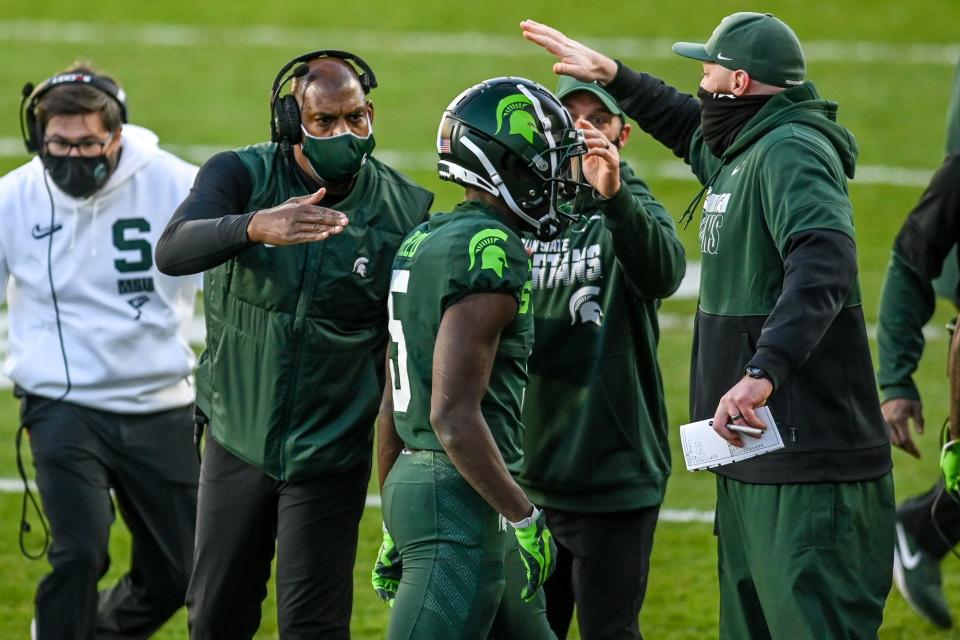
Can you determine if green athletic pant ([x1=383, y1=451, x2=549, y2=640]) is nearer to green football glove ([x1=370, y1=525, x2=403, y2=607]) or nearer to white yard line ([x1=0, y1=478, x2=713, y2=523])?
green football glove ([x1=370, y1=525, x2=403, y2=607])

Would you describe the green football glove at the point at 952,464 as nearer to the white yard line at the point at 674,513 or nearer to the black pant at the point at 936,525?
the black pant at the point at 936,525

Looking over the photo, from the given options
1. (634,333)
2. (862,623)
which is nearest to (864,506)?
(862,623)

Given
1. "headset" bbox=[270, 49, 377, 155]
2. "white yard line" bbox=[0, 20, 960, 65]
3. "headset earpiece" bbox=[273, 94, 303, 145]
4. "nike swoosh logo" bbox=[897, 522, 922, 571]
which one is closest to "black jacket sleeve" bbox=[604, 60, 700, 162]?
"headset" bbox=[270, 49, 377, 155]

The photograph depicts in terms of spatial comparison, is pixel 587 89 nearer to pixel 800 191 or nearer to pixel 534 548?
pixel 800 191

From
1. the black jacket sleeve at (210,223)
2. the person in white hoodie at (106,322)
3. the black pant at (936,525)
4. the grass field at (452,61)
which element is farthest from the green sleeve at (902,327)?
the grass field at (452,61)

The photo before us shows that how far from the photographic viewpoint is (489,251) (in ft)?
14.4

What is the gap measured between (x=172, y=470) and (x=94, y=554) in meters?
0.57

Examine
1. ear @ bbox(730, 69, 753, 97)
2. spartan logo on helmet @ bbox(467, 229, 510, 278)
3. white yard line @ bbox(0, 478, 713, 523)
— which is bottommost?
white yard line @ bbox(0, 478, 713, 523)

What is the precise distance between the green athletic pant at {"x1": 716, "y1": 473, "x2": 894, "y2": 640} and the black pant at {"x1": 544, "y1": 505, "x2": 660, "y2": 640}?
67cm

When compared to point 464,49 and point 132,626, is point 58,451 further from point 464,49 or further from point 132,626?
point 464,49

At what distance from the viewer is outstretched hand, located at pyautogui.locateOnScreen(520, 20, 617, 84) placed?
5.56 meters

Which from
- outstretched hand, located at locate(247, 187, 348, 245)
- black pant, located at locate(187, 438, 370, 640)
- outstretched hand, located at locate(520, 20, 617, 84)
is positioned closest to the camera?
outstretched hand, located at locate(247, 187, 348, 245)

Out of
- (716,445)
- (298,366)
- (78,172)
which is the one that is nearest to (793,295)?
(716,445)

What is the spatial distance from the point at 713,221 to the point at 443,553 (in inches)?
52.5
